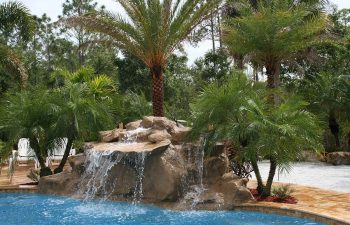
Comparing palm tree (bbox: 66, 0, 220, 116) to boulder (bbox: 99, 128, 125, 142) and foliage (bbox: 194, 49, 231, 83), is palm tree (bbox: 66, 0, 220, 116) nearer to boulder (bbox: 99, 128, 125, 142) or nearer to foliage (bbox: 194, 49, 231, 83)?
boulder (bbox: 99, 128, 125, 142)

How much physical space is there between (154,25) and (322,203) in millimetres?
7434

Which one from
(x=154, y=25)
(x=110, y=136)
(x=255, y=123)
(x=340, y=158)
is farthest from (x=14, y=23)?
(x=340, y=158)

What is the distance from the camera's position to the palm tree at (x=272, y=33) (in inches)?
611

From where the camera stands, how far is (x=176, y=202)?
31.3ft

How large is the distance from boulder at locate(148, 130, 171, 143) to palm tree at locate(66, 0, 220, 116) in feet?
12.1

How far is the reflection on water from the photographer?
36.5 ft

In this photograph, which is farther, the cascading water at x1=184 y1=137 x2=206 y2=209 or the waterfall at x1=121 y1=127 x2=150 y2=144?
the waterfall at x1=121 y1=127 x2=150 y2=144

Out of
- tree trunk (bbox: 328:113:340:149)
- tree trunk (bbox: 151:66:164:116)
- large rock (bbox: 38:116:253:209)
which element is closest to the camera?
large rock (bbox: 38:116:253:209)

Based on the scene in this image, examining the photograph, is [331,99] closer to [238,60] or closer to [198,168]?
[238,60]

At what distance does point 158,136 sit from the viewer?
402 inches

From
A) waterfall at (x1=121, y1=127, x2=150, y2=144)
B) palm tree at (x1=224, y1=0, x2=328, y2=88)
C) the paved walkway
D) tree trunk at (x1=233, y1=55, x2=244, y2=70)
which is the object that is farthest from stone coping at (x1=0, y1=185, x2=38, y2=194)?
tree trunk at (x1=233, y1=55, x2=244, y2=70)

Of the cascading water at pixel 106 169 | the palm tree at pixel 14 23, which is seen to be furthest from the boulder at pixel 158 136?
the palm tree at pixel 14 23

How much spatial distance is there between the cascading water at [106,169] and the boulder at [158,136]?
553 mm

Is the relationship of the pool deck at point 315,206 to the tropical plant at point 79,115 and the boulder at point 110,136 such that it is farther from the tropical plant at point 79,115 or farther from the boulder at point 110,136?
the tropical plant at point 79,115
